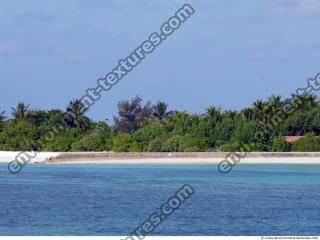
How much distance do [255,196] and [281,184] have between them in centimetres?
1626

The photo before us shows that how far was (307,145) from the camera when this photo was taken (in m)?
135

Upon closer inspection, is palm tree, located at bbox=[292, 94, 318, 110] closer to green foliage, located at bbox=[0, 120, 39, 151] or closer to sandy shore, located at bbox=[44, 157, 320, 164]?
sandy shore, located at bbox=[44, 157, 320, 164]

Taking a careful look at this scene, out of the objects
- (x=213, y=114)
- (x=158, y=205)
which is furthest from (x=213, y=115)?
(x=158, y=205)

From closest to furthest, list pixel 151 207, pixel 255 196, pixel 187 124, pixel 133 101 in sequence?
pixel 151 207 < pixel 255 196 < pixel 187 124 < pixel 133 101

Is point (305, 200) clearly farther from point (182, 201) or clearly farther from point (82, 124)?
point (82, 124)

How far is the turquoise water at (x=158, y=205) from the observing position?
164 ft

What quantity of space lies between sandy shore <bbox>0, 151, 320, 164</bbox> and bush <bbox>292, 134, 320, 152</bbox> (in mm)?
3920

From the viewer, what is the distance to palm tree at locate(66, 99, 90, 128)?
16175 centimetres

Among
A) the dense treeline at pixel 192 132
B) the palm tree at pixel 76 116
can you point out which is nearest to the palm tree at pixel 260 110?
the dense treeline at pixel 192 132

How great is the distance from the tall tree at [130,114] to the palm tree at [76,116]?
17.1 meters

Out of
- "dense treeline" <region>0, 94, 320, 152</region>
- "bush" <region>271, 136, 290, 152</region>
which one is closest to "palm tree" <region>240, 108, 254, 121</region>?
"dense treeline" <region>0, 94, 320, 152</region>

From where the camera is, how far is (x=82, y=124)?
162 metres

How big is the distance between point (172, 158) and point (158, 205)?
6911cm

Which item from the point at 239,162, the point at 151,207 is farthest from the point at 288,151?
the point at 151,207
